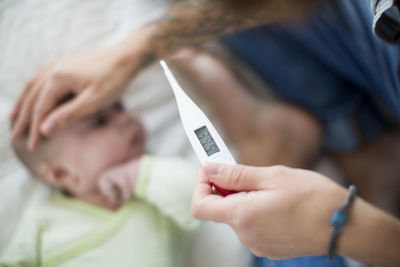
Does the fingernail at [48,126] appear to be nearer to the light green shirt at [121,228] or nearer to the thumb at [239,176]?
the light green shirt at [121,228]

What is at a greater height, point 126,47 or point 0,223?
point 126,47

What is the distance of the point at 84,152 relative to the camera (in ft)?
2.26

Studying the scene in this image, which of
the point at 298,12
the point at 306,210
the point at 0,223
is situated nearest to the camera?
the point at 306,210

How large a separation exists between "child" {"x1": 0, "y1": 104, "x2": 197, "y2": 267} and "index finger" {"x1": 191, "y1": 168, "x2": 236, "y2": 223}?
0.24m

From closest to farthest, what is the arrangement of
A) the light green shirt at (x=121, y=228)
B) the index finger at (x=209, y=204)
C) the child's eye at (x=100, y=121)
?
the index finger at (x=209, y=204)
the light green shirt at (x=121, y=228)
the child's eye at (x=100, y=121)

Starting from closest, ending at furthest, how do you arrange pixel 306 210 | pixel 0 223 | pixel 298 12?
1. pixel 306 210
2. pixel 0 223
3. pixel 298 12

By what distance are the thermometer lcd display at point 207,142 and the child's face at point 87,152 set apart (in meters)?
0.33

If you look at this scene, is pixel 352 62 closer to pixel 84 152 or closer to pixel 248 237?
pixel 248 237

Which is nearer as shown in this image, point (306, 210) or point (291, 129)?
point (306, 210)

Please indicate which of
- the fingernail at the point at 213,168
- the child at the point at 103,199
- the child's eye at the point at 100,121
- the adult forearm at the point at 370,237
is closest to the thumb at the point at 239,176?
the fingernail at the point at 213,168

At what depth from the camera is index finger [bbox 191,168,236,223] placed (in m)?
0.40

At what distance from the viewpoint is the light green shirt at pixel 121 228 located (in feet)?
1.98

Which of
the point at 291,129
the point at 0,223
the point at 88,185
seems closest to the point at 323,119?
the point at 291,129

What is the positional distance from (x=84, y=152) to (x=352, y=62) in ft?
2.10
